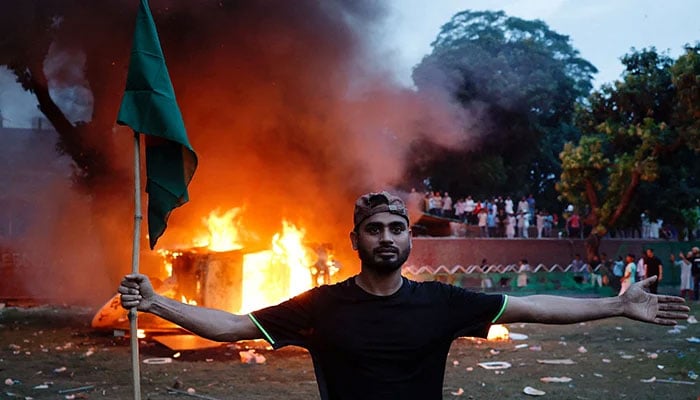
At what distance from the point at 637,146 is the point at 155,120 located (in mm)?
20192

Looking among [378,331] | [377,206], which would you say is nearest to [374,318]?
[378,331]

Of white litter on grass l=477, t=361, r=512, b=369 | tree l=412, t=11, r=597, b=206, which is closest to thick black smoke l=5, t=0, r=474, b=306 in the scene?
tree l=412, t=11, r=597, b=206

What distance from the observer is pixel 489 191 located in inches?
1152

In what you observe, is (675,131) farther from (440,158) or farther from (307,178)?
(307,178)

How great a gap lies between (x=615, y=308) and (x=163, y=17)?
47.0 feet

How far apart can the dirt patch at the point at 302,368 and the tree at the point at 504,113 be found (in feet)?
36.1

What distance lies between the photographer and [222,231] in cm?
1435

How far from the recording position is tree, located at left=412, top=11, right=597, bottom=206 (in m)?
26.7

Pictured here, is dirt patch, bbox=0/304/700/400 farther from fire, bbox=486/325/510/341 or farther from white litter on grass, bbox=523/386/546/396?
fire, bbox=486/325/510/341

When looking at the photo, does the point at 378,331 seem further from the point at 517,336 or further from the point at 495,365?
the point at 517,336

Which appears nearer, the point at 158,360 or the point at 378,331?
the point at 378,331

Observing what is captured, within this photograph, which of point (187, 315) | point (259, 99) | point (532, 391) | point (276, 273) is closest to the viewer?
point (187, 315)

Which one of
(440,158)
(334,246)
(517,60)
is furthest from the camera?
(517,60)

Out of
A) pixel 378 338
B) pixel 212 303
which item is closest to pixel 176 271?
pixel 212 303
